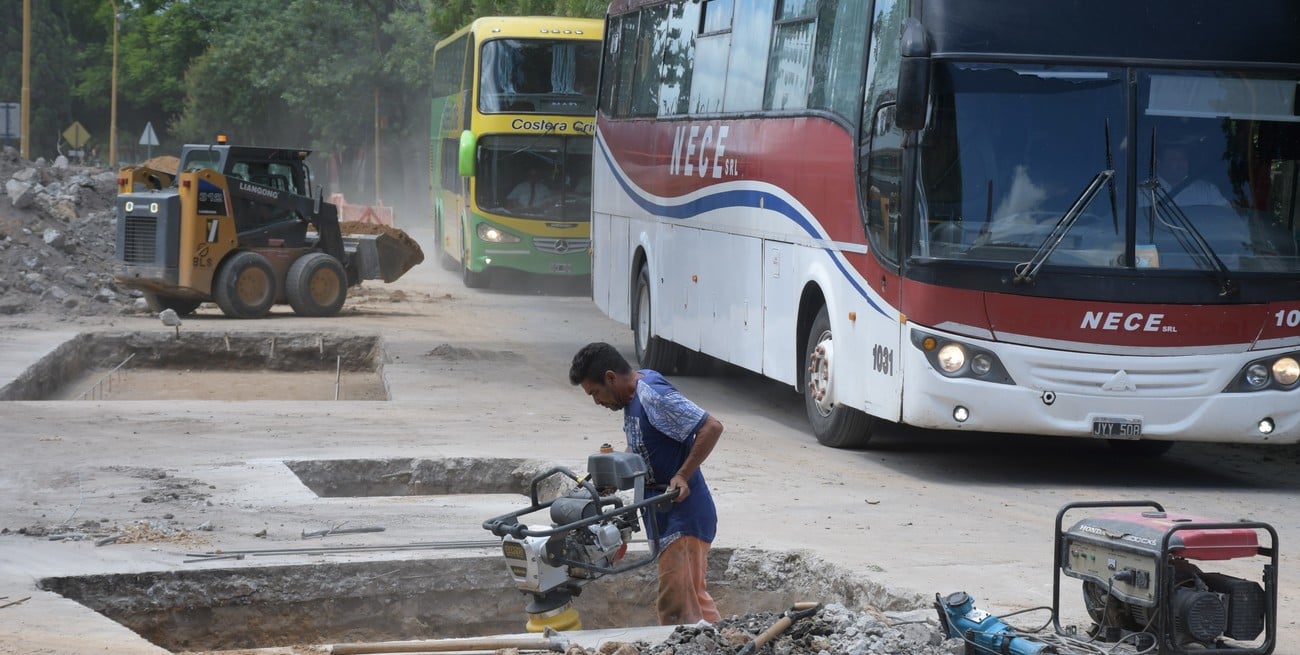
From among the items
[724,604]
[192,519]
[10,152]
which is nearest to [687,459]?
[724,604]

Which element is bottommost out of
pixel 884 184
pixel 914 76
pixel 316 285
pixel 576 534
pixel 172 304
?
pixel 172 304

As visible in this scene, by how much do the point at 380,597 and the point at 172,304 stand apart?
15742 mm

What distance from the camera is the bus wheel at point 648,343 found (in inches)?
667

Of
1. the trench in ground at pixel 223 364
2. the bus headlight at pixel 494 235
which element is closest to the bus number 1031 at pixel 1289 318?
the trench in ground at pixel 223 364

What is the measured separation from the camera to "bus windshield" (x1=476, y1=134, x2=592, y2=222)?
88.2 ft

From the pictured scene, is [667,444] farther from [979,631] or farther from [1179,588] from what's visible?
[1179,588]

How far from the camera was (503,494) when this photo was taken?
1073 centimetres

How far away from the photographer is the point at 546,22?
26.5 meters

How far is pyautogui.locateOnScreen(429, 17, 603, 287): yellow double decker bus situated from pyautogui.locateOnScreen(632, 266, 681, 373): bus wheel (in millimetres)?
9705

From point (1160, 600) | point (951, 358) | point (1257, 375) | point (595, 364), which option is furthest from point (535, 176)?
point (1160, 600)

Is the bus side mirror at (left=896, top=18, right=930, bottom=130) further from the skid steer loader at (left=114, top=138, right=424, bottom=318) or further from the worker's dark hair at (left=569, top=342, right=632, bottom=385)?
the skid steer loader at (left=114, top=138, right=424, bottom=318)

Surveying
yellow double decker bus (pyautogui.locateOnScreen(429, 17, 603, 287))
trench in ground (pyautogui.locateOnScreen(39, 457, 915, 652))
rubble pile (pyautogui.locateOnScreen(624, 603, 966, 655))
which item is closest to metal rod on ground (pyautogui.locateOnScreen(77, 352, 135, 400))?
yellow double decker bus (pyautogui.locateOnScreen(429, 17, 603, 287))

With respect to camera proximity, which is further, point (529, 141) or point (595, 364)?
point (529, 141)

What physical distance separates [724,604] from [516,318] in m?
15.7
